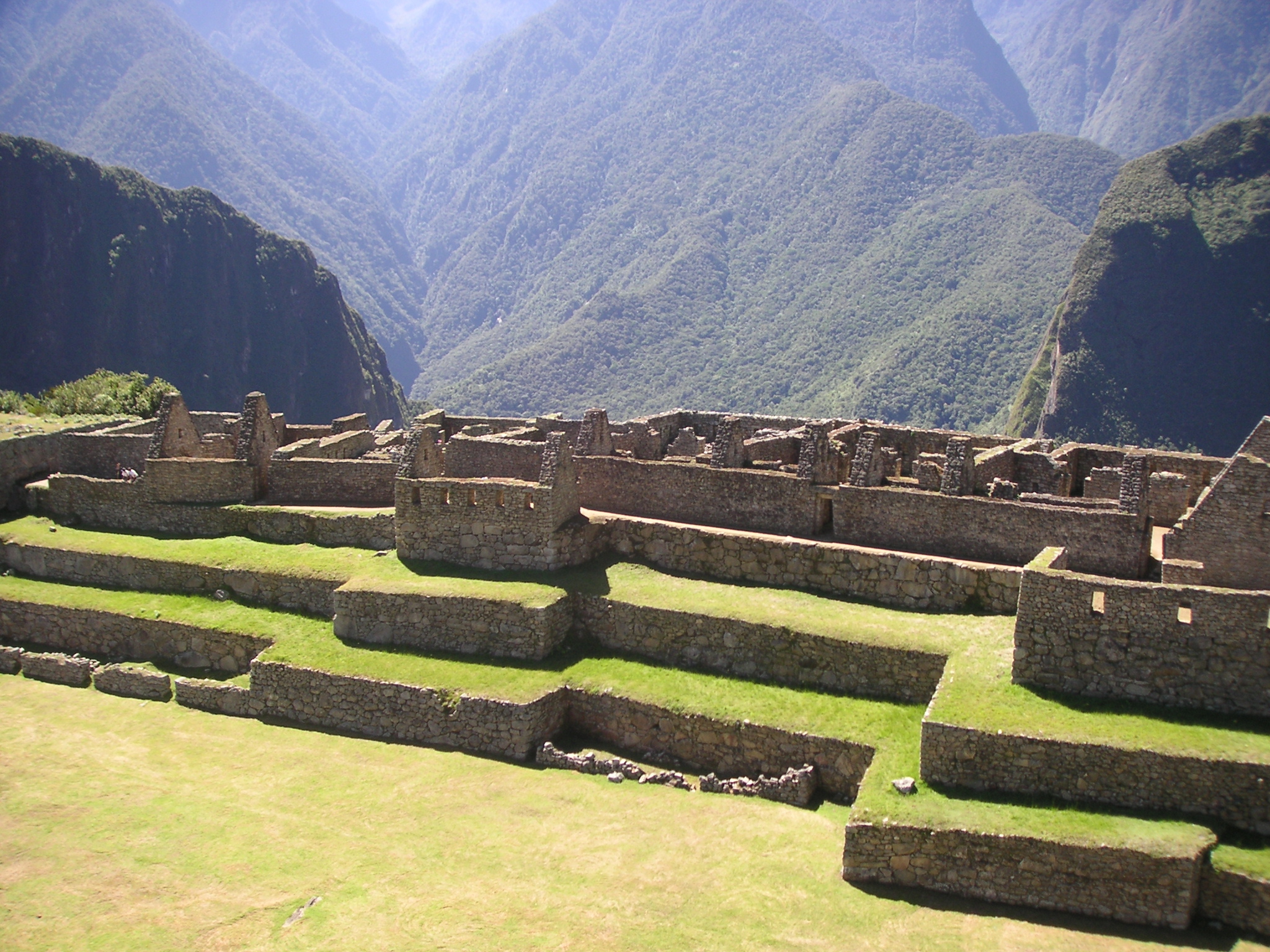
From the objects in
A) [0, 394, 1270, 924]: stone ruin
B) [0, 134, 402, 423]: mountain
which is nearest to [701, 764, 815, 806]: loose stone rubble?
[0, 394, 1270, 924]: stone ruin

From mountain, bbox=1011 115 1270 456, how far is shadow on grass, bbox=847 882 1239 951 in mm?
70070

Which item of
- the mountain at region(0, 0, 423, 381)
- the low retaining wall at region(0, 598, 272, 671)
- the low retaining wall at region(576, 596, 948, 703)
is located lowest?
the low retaining wall at region(0, 598, 272, 671)

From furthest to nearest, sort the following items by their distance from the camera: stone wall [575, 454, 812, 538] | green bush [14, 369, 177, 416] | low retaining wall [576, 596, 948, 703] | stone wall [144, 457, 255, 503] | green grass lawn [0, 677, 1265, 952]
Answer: green bush [14, 369, 177, 416] → stone wall [144, 457, 255, 503] → stone wall [575, 454, 812, 538] → low retaining wall [576, 596, 948, 703] → green grass lawn [0, 677, 1265, 952]

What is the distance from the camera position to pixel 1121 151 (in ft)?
596

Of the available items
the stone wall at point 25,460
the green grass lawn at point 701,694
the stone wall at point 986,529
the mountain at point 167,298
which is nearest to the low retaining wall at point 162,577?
the green grass lawn at point 701,694

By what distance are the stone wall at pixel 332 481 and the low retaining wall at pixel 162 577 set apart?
335 centimetres

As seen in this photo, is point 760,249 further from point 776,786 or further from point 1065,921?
point 1065,921

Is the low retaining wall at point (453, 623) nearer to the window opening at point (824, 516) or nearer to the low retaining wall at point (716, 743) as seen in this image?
the low retaining wall at point (716, 743)

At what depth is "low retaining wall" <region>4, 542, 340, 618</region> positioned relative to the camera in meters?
23.1

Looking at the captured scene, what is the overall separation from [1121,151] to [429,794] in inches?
7605

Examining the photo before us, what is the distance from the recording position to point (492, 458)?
25.7 metres

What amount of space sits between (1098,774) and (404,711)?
1144cm

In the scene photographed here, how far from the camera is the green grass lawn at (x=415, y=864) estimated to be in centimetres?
1398

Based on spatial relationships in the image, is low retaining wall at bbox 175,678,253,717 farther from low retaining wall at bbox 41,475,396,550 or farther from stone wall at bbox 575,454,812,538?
stone wall at bbox 575,454,812,538
